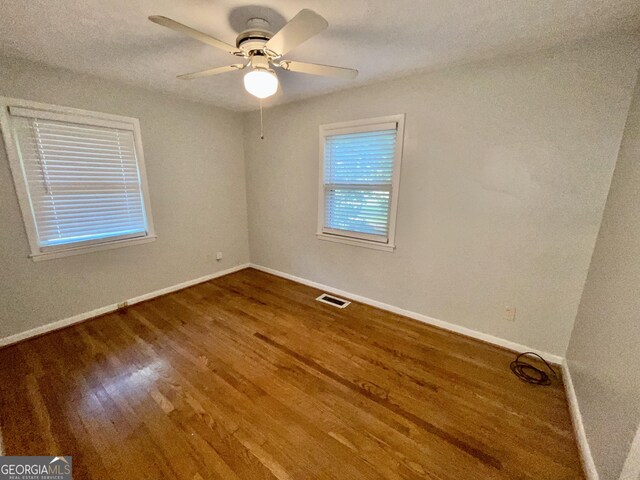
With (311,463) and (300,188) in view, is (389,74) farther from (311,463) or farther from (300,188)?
(311,463)

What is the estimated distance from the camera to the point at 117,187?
2574mm

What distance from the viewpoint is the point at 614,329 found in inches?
48.7

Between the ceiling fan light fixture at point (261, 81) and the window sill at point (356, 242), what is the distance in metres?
1.77

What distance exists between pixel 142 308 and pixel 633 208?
399 centimetres

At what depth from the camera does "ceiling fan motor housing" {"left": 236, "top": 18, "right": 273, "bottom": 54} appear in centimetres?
146

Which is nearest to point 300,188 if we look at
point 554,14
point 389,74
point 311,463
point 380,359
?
point 389,74

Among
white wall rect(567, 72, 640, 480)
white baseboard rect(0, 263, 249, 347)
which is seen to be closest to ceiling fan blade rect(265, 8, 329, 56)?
white wall rect(567, 72, 640, 480)

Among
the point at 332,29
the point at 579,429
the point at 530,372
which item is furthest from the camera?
the point at 530,372

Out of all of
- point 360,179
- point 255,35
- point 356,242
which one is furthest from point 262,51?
point 356,242

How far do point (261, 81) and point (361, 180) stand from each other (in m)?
1.50

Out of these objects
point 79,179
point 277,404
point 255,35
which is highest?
point 255,35

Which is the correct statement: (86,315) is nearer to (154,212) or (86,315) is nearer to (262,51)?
(154,212)

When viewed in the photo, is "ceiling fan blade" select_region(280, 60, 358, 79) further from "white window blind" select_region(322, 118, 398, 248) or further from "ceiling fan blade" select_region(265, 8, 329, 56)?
"white window blind" select_region(322, 118, 398, 248)

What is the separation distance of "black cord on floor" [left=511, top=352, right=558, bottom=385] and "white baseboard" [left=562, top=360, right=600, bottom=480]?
3.9 inches
